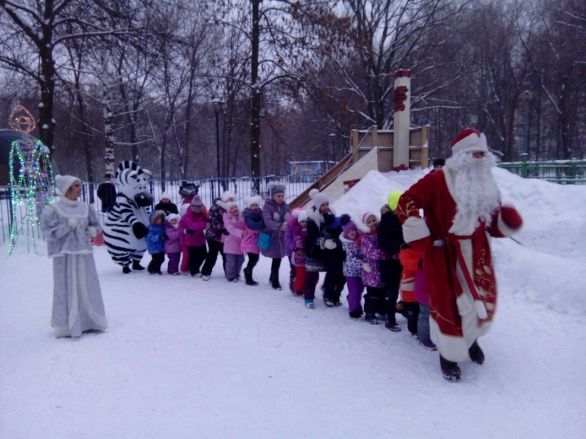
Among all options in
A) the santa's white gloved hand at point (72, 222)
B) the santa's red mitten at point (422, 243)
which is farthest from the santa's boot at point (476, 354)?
the santa's white gloved hand at point (72, 222)

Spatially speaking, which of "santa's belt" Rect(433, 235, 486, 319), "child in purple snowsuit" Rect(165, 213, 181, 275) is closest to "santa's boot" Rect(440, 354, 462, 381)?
"santa's belt" Rect(433, 235, 486, 319)

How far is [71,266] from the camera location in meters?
5.21

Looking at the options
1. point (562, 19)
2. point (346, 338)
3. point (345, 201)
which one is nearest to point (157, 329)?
point (346, 338)

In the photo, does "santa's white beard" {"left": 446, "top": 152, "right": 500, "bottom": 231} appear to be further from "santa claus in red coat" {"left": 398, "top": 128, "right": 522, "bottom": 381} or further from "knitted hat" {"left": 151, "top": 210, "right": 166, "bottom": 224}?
"knitted hat" {"left": 151, "top": 210, "right": 166, "bottom": 224}

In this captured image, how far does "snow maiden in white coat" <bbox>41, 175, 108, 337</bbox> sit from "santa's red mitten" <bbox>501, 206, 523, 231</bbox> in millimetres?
4368

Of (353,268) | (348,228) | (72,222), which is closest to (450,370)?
(353,268)

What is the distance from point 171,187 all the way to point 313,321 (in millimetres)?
12112

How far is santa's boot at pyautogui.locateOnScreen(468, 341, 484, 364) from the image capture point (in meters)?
4.40

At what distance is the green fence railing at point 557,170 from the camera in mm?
14648

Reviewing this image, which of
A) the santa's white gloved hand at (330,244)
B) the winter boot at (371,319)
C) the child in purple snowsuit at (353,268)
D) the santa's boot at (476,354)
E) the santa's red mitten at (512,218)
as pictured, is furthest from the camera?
the santa's white gloved hand at (330,244)

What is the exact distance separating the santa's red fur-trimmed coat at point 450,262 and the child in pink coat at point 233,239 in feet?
12.7

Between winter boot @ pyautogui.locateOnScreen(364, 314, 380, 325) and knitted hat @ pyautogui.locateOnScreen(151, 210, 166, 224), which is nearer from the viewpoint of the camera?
winter boot @ pyautogui.locateOnScreen(364, 314, 380, 325)

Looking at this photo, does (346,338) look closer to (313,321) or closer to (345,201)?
(313,321)

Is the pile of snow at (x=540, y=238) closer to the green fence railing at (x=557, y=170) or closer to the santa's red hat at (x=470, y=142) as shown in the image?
the santa's red hat at (x=470, y=142)
